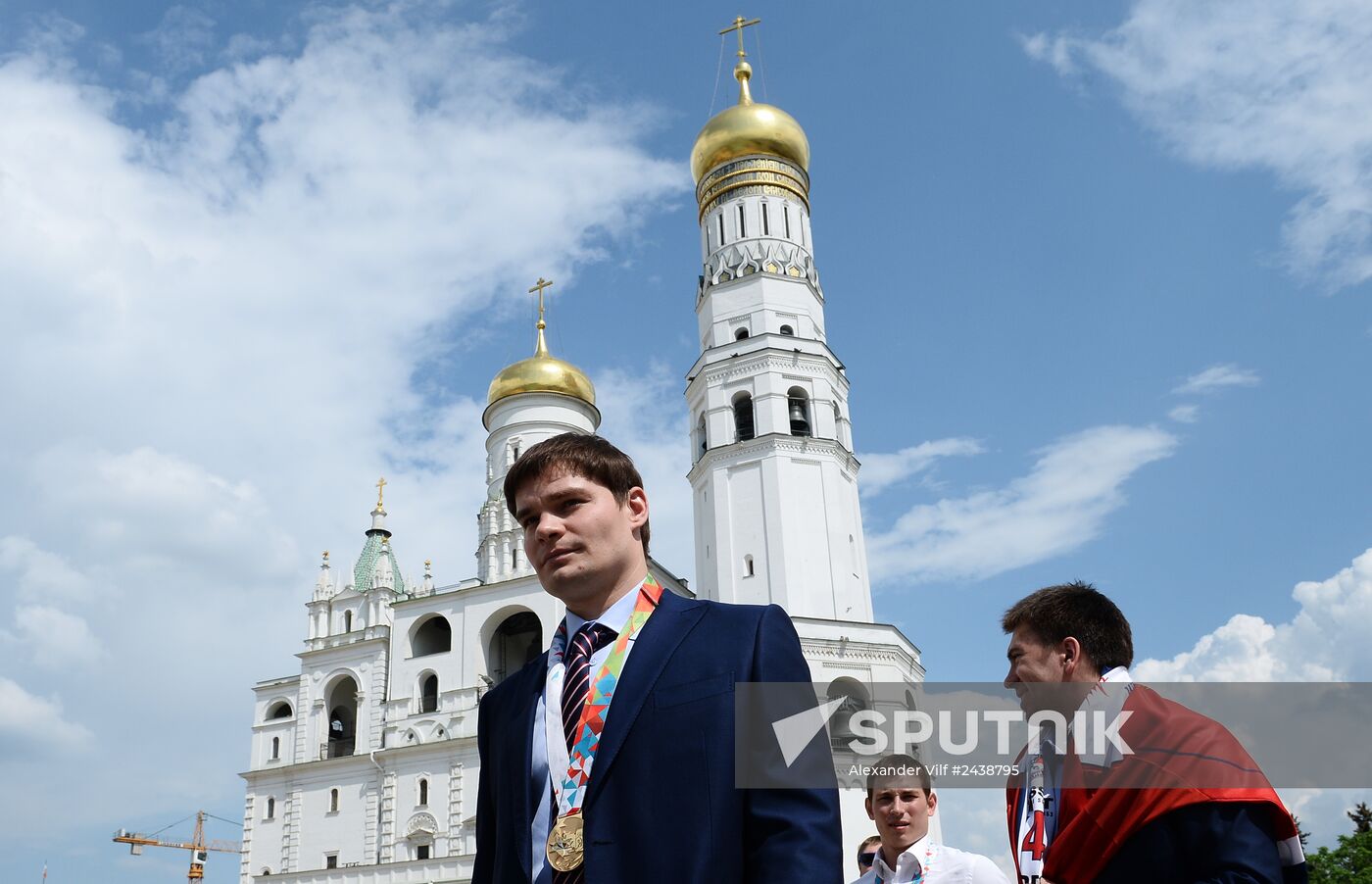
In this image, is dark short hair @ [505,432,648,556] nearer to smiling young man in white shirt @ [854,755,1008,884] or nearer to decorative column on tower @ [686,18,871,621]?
smiling young man in white shirt @ [854,755,1008,884]

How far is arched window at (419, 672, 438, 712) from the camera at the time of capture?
3481cm

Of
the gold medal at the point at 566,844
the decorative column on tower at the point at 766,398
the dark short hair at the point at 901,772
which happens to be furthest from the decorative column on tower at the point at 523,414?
the gold medal at the point at 566,844

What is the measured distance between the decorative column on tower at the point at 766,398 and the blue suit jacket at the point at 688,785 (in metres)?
27.6

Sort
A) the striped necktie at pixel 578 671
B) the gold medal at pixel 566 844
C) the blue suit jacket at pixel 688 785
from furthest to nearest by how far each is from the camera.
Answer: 1. the striped necktie at pixel 578 671
2. the gold medal at pixel 566 844
3. the blue suit jacket at pixel 688 785

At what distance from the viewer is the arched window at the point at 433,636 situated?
36562mm

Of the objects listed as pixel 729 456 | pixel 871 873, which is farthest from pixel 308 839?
pixel 871 873

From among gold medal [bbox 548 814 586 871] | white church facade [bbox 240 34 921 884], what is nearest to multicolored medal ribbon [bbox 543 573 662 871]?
gold medal [bbox 548 814 586 871]

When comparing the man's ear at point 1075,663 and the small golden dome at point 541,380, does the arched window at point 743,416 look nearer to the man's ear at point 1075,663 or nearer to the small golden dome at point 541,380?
the small golden dome at point 541,380

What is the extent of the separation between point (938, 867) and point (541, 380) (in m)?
35.3

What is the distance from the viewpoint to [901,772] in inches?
213

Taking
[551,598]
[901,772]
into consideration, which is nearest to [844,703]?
[551,598]

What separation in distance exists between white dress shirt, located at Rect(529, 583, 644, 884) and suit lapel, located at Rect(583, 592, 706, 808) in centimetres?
3

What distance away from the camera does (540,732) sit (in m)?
3.50

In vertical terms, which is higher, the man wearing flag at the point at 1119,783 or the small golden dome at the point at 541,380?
the small golden dome at the point at 541,380
